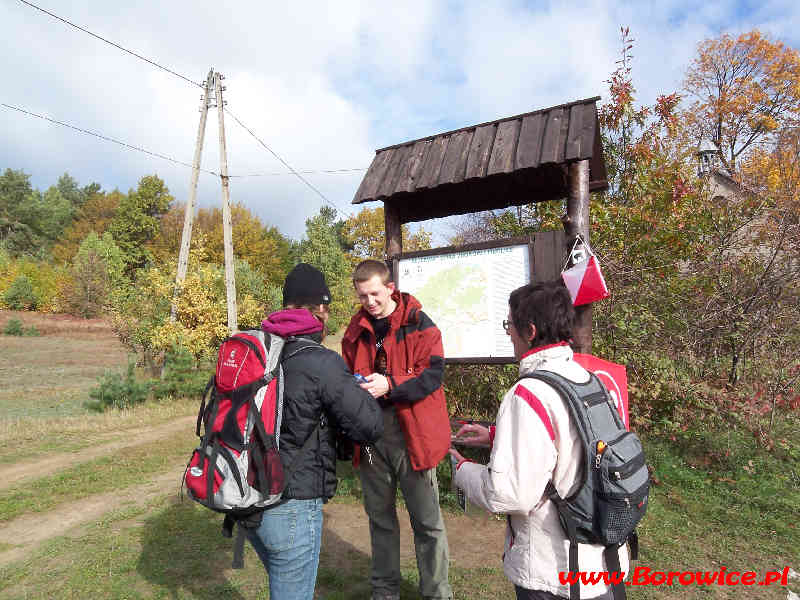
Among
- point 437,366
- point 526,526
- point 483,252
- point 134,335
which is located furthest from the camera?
point 134,335

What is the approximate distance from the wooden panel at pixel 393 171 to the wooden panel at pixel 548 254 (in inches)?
53.8

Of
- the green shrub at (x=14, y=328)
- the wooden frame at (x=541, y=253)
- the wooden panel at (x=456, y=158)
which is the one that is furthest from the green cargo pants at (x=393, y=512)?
the green shrub at (x=14, y=328)

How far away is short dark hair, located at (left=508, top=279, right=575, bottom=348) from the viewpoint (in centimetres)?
168

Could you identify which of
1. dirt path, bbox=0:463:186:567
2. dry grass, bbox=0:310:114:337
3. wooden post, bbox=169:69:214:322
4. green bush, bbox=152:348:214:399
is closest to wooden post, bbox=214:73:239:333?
wooden post, bbox=169:69:214:322

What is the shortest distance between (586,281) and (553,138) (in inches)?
44.7

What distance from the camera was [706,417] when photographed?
17.6 ft

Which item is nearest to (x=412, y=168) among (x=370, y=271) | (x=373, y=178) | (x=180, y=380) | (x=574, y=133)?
(x=373, y=178)

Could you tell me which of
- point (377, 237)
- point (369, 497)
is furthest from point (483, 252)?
point (377, 237)

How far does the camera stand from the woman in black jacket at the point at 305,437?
1.95m

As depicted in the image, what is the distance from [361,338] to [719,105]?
2805 cm

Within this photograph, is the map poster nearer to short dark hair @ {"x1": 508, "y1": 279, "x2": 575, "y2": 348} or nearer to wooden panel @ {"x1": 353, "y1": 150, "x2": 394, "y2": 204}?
wooden panel @ {"x1": 353, "y1": 150, "x2": 394, "y2": 204}

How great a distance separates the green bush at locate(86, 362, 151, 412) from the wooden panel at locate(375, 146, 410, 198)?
364 inches

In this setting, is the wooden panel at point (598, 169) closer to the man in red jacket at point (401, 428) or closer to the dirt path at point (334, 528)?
the man in red jacket at point (401, 428)

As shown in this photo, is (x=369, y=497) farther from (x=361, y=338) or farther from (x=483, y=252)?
(x=483, y=252)
